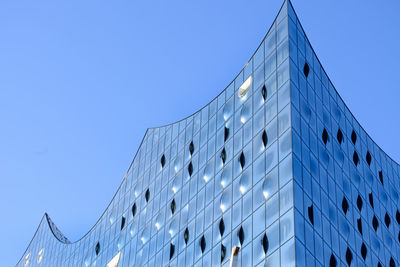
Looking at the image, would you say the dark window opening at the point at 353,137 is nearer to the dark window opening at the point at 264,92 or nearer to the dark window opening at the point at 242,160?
the dark window opening at the point at 264,92

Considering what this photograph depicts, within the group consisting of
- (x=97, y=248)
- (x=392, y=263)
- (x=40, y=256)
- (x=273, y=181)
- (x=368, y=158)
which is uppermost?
(x=40, y=256)

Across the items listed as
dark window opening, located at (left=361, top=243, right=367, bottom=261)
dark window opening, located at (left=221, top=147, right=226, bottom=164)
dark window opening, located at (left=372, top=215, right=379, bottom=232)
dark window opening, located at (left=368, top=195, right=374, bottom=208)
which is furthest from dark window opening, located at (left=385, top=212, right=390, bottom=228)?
dark window opening, located at (left=221, top=147, right=226, bottom=164)

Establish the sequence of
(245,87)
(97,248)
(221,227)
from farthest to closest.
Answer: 1. (97,248)
2. (245,87)
3. (221,227)

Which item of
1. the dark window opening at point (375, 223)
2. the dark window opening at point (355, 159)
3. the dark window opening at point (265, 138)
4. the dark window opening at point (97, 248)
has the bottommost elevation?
the dark window opening at point (375, 223)

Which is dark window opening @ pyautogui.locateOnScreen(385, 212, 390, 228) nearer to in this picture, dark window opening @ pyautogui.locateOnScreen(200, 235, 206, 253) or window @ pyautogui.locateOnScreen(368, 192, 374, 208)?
window @ pyautogui.locateOnScreen(368, 192, 374, 208)

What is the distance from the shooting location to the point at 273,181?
26.9 meters

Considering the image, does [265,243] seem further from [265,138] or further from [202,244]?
[202,244]

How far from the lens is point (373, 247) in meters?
31.3

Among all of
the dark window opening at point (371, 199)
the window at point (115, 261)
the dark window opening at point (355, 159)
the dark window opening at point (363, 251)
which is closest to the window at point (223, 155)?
the dark window opening at point (355, 159)

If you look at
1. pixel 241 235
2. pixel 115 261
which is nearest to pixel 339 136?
pixel 241 235

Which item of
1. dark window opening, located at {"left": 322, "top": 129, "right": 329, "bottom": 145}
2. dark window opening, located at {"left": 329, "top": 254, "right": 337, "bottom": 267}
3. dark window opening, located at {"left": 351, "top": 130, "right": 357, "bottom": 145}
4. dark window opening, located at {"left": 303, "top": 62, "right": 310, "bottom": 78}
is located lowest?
dark window opening, located at {"left": 329, "top": 254, "right": 337, "bottom": 267}

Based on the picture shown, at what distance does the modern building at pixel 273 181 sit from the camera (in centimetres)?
2628

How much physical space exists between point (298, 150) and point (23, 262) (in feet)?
132

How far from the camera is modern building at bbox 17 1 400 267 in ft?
86.2
